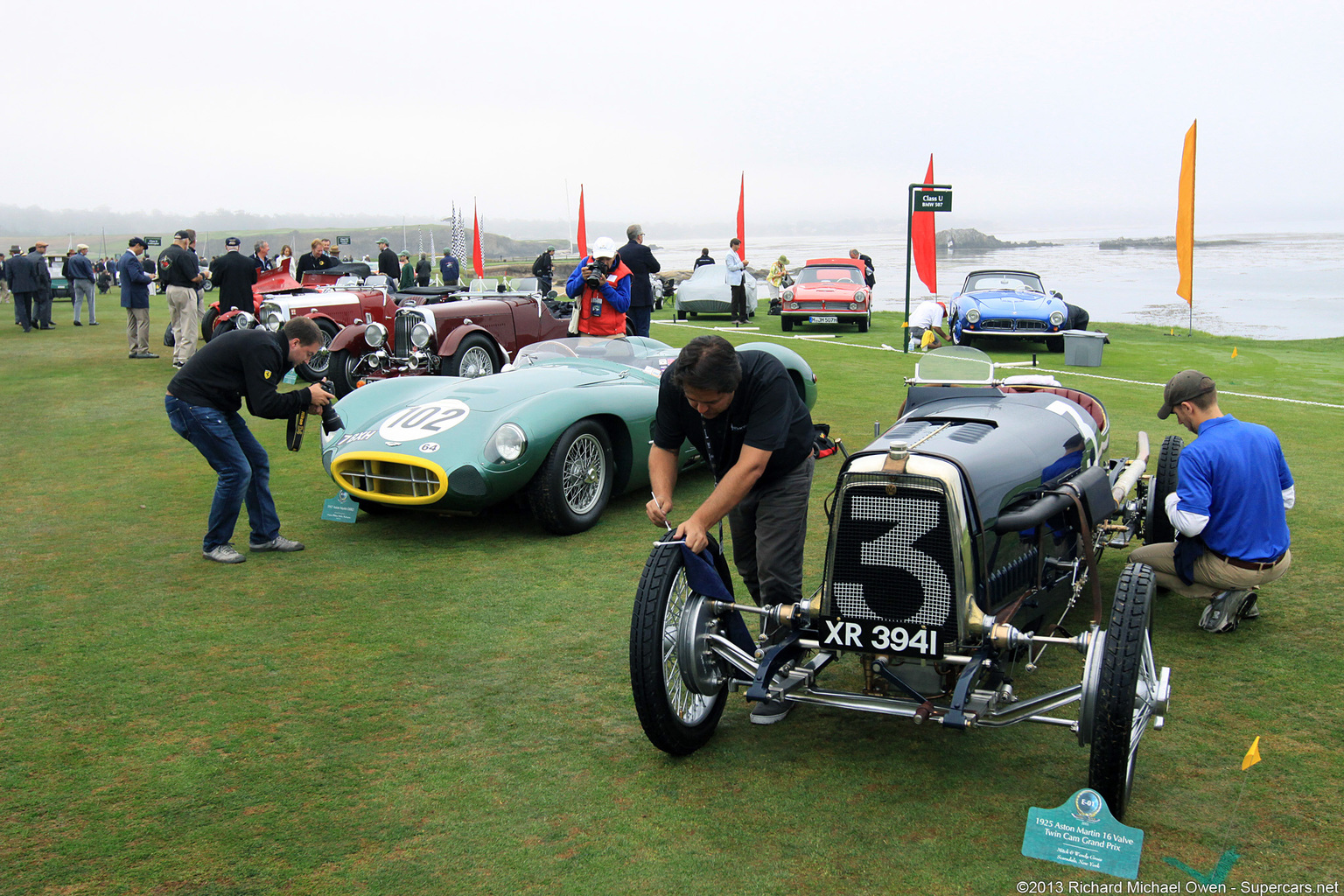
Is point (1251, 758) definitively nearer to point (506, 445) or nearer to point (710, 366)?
point (710, 366)

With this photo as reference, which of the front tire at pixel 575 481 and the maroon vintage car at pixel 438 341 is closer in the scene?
the front tire at pixel 575 481

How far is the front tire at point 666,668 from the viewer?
11.1 ft

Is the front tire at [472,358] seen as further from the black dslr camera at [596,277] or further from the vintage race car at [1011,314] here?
the vintage race car at [1011,314]

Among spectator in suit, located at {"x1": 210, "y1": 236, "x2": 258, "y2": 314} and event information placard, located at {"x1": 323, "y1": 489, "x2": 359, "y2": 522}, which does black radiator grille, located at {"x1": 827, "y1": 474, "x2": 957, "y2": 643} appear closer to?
event information placard, located at {"x1": 323, "y1": 489, "x2": 359, "y2": 522}

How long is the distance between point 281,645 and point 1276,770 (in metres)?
4.21

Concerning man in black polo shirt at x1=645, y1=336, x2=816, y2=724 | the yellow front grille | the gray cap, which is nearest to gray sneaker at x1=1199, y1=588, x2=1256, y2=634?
the gray cap

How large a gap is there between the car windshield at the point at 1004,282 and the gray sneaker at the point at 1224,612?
13106 mm

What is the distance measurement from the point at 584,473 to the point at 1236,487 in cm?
383

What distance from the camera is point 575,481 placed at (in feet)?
21.3

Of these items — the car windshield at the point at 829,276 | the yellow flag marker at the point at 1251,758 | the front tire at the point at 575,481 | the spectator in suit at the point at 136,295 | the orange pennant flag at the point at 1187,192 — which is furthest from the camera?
the car windshield at the point at 829,276

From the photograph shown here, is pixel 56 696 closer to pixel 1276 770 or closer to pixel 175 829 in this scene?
pixel 175 829

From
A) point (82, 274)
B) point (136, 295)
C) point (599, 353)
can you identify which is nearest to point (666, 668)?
point (599, 353)

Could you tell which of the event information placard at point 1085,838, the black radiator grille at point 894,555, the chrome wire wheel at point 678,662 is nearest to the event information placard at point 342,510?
the chrome wire wheel at point 678,662

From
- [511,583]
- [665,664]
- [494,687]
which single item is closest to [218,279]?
[511,583]
